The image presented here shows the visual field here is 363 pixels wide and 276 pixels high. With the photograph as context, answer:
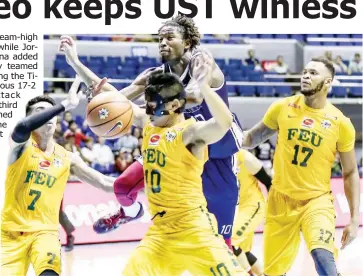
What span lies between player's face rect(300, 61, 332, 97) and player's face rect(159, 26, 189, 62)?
1.09m

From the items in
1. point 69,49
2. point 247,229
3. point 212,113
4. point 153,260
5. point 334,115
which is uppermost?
point 69,49

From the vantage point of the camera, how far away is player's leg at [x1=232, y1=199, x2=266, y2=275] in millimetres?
7716

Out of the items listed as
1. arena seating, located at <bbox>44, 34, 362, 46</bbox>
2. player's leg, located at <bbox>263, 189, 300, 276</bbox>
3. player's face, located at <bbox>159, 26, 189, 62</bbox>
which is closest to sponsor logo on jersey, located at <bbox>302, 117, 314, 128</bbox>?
player's leg, located at <bbox>263, 189, 300, 276</bbox>

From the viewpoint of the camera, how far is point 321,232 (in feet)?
19.3

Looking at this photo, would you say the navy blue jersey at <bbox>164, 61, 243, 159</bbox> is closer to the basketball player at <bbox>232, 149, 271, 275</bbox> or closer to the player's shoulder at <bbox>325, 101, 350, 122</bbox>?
the player's shoulder at <bbox>325, 101, 350, 122</bbox>

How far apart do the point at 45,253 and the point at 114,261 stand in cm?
398

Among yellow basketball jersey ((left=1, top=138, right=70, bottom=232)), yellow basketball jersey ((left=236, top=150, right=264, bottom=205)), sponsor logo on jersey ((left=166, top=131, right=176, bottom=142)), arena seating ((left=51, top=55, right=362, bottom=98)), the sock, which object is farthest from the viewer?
arena seating ((left=51, top=55, right=362, bottom=98))

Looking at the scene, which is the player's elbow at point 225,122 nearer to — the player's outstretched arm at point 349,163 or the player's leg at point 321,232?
the player's leg at point 321,232

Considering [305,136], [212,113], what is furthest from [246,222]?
[212,113]

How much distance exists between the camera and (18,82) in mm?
7012

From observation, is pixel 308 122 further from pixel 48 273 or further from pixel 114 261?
pixel 114 261

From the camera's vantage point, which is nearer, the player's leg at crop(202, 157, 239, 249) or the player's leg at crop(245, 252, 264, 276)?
the player's leg at crop(202, 157, 239, 249)

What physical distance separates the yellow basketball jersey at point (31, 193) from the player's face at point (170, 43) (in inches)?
48.4

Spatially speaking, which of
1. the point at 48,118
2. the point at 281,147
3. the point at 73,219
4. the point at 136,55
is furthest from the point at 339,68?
the point at 48,118
